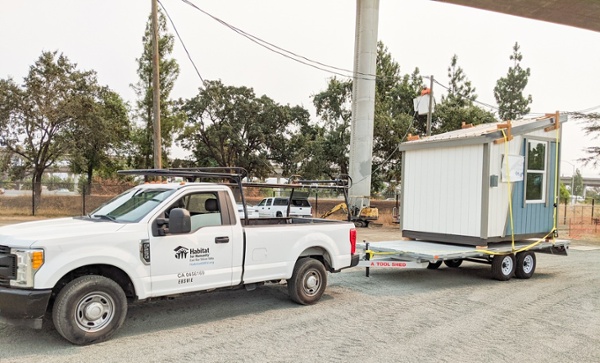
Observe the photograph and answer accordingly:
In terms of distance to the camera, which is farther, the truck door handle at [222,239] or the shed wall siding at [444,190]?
the shed wall siding at [444,190]

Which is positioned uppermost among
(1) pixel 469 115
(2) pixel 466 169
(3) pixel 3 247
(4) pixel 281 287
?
(1) pixel 469 115

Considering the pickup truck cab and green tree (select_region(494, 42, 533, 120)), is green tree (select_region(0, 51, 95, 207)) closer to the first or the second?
the pickup truck cab

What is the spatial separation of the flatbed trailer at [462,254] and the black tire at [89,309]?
475 cm

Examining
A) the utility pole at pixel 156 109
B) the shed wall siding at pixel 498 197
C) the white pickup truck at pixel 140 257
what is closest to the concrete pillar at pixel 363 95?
the utility pole at pixel 156 109

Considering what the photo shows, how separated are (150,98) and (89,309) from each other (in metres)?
26.5

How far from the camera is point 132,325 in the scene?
6148mm

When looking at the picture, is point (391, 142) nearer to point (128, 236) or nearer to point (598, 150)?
point (598, 150)

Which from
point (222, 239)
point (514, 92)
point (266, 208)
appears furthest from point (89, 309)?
point (514, 92)

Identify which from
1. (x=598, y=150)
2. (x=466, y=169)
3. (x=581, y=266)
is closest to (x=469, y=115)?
(x=598, y=150)

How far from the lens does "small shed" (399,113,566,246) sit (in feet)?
32.1

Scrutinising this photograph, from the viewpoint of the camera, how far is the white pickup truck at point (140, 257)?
5066mm

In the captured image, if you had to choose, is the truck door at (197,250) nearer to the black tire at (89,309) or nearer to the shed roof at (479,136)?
the black tire at (89,309)

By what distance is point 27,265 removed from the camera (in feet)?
16.3

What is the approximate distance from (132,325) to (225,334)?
1.28m
